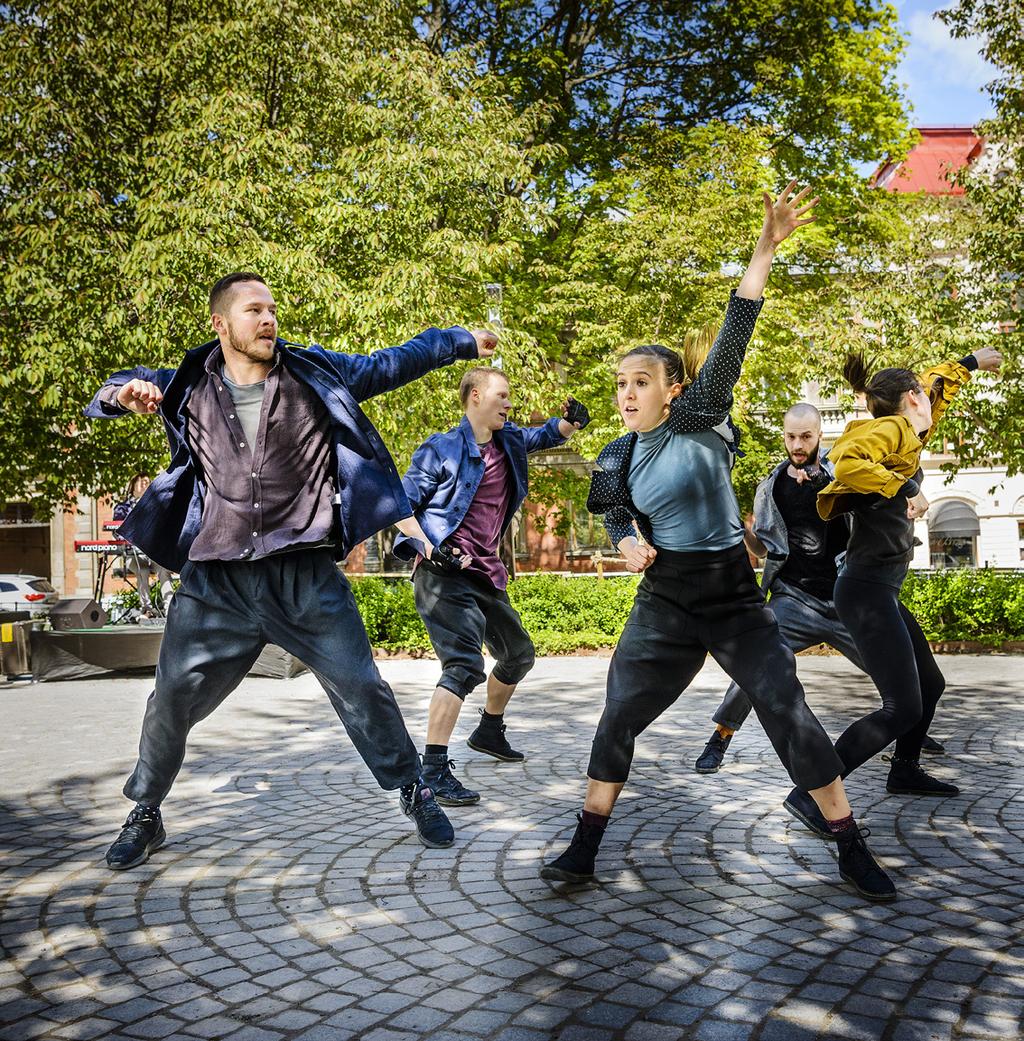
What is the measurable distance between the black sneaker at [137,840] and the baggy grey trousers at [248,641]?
0.14 metres

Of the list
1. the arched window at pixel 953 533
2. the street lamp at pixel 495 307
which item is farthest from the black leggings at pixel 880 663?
the arched window at pixel 953 533

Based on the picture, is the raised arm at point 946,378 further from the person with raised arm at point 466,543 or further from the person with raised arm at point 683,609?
Answer: the person with raised arm at point 683,609

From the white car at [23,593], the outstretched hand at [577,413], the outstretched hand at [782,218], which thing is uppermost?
the outstretched hand at [782,218]

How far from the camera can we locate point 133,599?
16828mm

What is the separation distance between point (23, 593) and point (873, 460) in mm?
28870

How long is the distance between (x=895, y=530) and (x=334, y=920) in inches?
117

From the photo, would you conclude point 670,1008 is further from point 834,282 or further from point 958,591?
point 834,282

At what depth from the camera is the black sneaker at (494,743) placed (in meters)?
6.10

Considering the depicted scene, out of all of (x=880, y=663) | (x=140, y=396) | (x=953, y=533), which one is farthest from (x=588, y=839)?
(x=953, y=533)

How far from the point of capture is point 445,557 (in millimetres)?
5180

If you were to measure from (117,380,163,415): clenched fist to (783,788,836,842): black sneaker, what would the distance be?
3.04m

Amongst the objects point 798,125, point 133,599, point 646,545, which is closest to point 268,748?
point 646,545

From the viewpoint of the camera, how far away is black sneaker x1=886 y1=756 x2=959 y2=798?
16.5 ft

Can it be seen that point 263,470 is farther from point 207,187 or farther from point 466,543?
point 207,187
